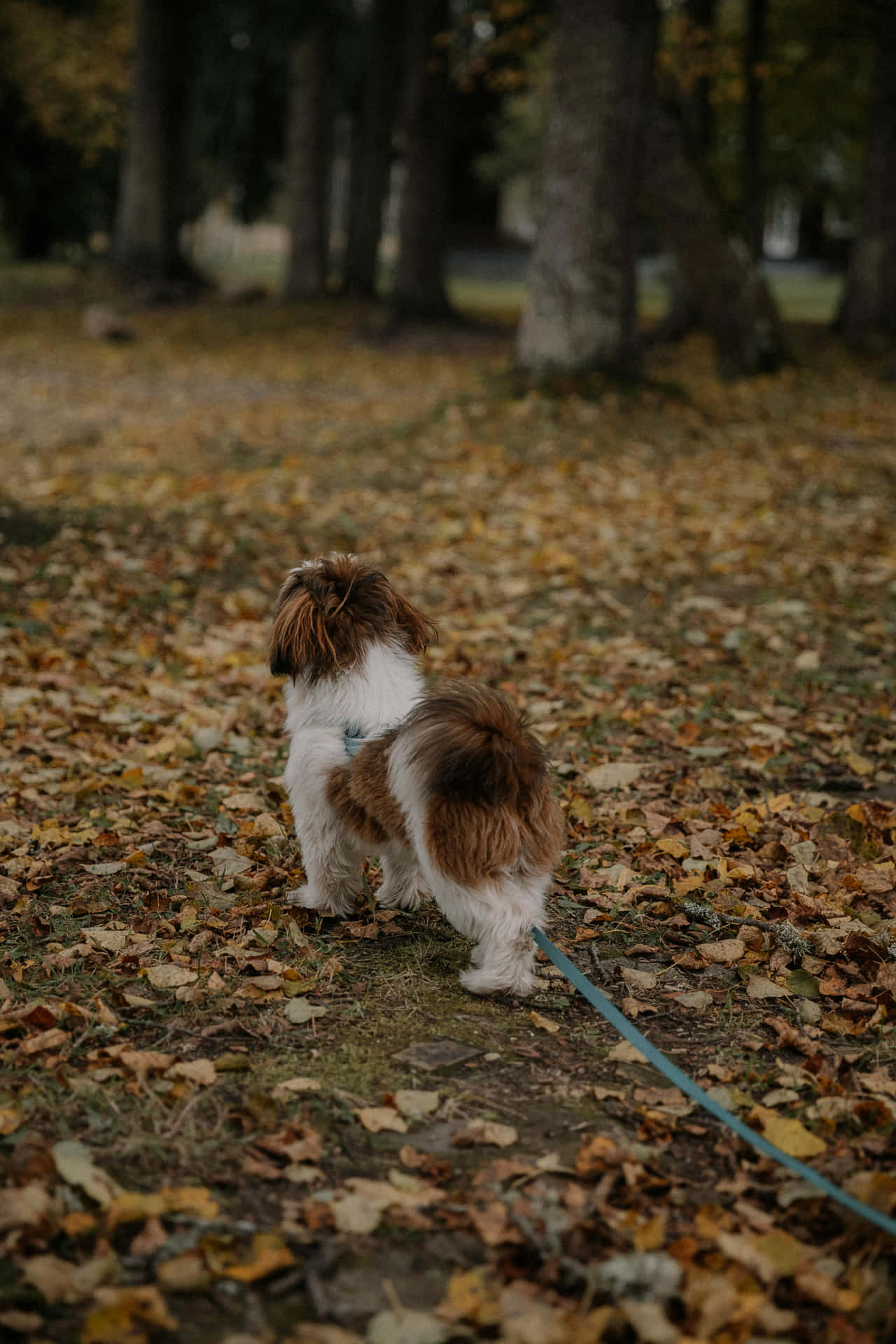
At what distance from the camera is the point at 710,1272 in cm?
267

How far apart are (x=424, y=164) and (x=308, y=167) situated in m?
6.92

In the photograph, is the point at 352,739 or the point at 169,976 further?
the point at 352,739

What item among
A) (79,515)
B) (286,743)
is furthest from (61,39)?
(286,743)

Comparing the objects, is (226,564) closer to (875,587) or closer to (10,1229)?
(875,587)

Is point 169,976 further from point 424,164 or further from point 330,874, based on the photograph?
point 424,164

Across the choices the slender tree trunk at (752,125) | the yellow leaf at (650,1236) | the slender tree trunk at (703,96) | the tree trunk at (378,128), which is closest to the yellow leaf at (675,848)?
the yellow leaf at (650,1236)

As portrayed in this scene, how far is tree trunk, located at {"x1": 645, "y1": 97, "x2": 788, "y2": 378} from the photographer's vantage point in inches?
586

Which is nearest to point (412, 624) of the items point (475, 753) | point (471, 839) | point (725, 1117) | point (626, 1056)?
point (475, 753)

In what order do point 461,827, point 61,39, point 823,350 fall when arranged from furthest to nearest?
point 61,39, point 823,350, point 461,827

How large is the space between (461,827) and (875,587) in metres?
5.86

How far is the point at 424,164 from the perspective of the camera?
19.9m

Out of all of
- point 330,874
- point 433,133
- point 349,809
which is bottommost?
point 330,874

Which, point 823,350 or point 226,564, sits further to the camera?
point 823,350

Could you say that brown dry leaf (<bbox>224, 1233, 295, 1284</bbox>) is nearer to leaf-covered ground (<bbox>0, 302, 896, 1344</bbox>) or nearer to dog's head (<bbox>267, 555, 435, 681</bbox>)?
leaf-covered ground (<bbox>0, 302, 896, 1344</bbox>)
